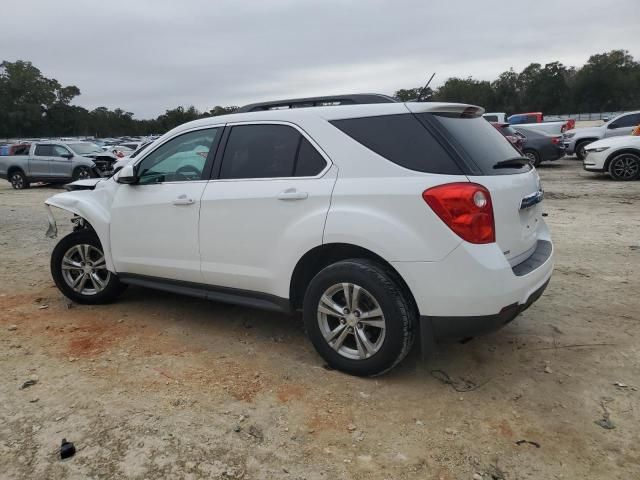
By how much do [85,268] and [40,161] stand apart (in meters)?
15.9

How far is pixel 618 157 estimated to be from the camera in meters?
13.0

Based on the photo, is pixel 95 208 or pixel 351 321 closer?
pixel 351 321

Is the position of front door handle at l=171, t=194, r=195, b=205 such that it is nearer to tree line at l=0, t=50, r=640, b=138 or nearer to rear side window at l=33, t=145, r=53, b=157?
rear side window at l=33, t=145, r=53, b=157

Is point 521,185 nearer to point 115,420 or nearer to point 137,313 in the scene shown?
point 115,420

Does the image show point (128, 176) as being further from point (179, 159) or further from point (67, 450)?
point (67, 450)

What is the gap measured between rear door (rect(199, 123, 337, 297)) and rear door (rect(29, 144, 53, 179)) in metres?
17.0

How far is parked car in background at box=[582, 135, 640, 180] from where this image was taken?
12.8 meters

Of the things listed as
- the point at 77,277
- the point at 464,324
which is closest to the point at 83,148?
the point at 77,277

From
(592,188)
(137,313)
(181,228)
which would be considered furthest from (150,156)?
(592,188)

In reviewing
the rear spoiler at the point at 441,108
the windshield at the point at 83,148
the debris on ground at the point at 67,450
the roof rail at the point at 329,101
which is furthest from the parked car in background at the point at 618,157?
the windshield at the point at 83,148

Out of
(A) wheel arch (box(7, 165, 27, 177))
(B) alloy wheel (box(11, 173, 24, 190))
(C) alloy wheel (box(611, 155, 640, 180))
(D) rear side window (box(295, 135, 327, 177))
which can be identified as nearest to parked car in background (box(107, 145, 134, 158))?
(A) wheel arch (box(7, 165, 27, 177))

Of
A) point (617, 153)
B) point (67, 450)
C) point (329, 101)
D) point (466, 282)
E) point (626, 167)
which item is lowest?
point (67, 450)

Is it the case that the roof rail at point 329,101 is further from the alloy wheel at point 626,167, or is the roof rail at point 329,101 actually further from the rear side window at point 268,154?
the alloy wheel at point 626,167

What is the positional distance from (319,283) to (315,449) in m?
1.04
